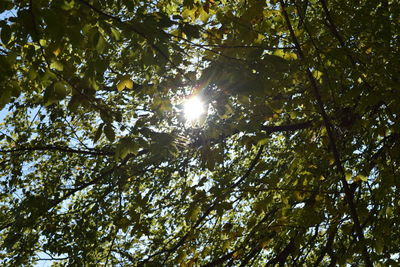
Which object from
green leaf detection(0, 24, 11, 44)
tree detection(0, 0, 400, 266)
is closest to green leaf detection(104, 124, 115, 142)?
tree detection(0, 0, 400, 266)

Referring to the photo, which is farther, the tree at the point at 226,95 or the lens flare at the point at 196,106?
the lens flare at the point at 196,106

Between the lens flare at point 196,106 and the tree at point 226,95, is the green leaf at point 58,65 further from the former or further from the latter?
the lens flare at point 196,106

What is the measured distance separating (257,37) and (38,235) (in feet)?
15.0

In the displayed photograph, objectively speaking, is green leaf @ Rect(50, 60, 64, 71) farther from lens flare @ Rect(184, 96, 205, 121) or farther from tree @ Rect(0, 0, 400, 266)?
lens flare @ Rect(184, 96, 205, 121)

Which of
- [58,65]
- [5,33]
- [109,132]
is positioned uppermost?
[5,33]

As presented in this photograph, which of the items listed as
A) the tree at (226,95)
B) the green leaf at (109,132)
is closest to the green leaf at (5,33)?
the tree at (226,95)

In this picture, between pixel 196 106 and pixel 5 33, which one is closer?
pixel 5 33

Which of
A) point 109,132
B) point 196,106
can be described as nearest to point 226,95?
point 196,106

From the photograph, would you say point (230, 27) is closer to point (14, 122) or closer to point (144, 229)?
point (144, 229)

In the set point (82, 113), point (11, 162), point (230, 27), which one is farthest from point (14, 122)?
point (230, 27)

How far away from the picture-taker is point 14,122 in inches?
242

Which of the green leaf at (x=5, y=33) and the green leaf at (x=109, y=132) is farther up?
the green leaf at (x=5, y=33)

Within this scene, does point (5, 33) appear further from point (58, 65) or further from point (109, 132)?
point (109, 132)

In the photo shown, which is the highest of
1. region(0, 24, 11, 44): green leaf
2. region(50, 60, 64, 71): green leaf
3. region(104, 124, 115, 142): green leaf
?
region(0, 24, 11, 44): green leaf
